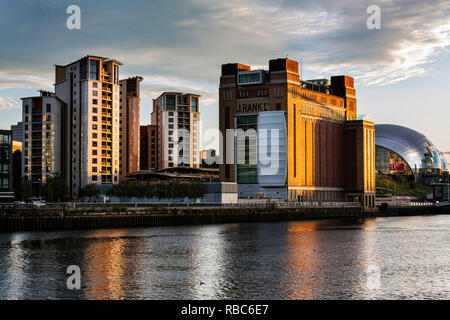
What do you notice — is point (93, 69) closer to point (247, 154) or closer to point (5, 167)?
point (247, 154)

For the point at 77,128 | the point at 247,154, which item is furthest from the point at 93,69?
the point at 247,154

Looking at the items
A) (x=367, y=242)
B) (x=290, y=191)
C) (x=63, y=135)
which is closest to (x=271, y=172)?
(x=290, y=191)

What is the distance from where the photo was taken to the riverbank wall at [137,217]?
93.9 meters

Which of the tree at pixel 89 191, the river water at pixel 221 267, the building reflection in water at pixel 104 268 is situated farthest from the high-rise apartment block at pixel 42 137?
the building reflection in water at pixel 104 268

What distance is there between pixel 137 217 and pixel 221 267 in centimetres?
5606

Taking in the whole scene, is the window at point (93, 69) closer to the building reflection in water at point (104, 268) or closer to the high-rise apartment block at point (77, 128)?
the high-rise apartment block at point (77, 128)

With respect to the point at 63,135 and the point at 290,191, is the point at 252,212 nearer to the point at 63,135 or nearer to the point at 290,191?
the point at 290,191

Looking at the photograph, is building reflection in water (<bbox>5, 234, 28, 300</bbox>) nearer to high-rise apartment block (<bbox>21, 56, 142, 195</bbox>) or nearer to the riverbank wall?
the riverbank wall

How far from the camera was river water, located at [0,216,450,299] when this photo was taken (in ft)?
146

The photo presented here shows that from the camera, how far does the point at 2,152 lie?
118m

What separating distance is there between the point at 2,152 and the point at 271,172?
84816 mm

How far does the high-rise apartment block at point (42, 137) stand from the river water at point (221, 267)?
3480 inches

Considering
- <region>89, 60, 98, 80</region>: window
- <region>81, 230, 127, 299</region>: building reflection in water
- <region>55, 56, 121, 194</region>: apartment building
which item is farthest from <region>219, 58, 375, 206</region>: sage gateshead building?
<region>81, 230, 127, 299</region>: building reflection in water
